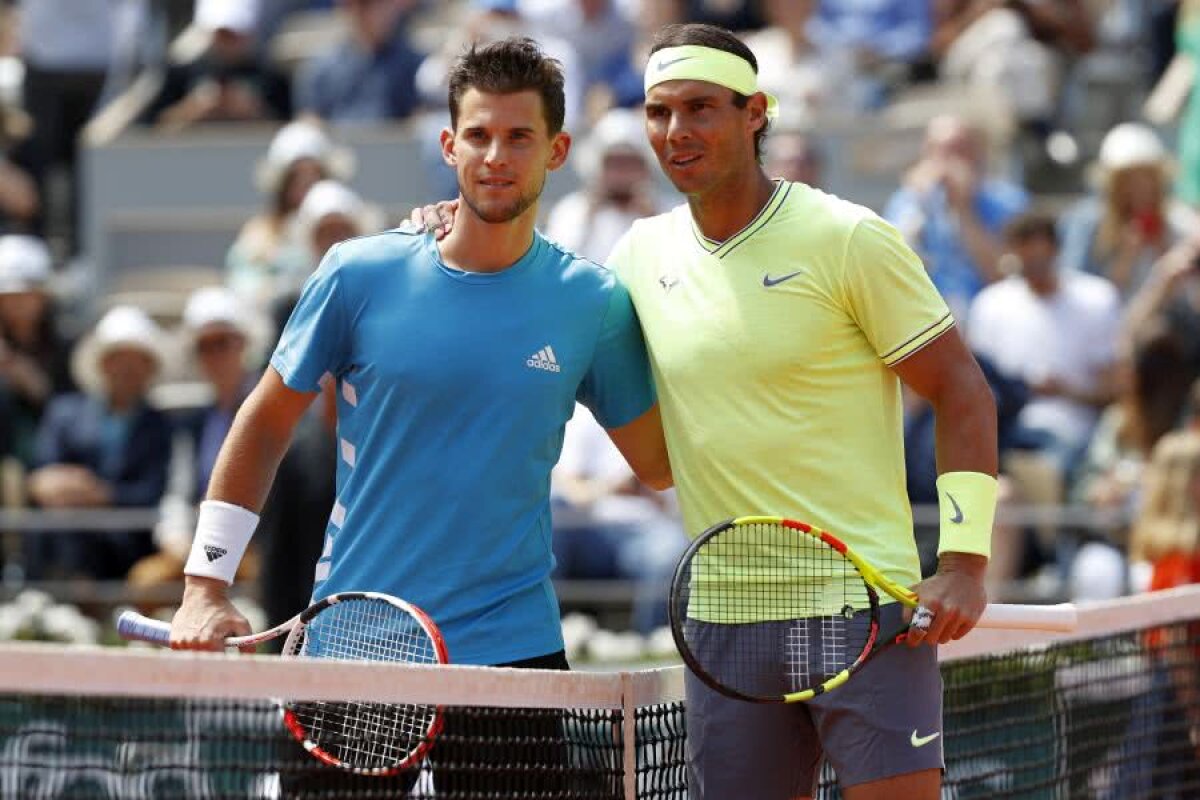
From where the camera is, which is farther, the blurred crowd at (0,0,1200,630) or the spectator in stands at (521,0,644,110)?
the spectator in stands at (521,0,644,110)

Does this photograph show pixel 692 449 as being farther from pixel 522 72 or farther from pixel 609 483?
pixel 609 483

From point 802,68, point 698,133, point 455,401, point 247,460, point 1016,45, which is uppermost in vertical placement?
point 1016,45

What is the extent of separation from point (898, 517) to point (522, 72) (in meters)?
1.24

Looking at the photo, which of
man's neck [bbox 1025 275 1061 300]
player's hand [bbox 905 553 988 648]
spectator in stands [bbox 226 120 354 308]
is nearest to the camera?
player's hand [bbox 905 553 988 648]

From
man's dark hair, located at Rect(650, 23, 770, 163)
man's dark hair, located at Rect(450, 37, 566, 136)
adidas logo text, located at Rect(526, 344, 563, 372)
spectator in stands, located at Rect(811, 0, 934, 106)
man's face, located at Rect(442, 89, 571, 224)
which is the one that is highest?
spectator in stands, located at Rect(811, 0, 934, 106)

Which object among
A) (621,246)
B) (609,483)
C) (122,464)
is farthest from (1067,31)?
(621,246)

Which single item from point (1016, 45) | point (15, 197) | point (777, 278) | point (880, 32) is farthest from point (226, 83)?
point (777, 278)

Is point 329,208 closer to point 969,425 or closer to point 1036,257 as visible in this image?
point 1036,257

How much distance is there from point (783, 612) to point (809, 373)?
0.50 metres

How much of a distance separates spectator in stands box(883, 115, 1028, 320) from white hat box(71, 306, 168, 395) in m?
3.57

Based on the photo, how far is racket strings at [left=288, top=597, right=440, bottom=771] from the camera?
4598mm

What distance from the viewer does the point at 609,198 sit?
10.6 metres

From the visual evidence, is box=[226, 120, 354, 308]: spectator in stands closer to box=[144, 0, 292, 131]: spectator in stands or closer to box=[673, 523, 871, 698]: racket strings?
box=[144, 0, 292, 131]: spectator in stands

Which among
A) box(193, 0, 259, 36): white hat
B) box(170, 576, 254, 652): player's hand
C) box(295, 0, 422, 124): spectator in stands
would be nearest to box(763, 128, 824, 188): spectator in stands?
box(295, 0, 422, 124): spectator in stands
